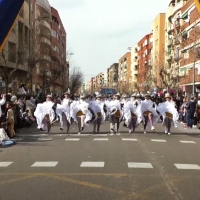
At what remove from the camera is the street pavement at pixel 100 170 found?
24.7 ft

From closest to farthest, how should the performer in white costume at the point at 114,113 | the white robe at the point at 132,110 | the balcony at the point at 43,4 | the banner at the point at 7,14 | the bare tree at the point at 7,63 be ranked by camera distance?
1. the banner at the point at 7,14
2. the performer in white costume at the point at 114,113
3. the white robe at the point at 132,110
4. the bare tree at the point at 7,63
5. the balcony at the point at 43,4

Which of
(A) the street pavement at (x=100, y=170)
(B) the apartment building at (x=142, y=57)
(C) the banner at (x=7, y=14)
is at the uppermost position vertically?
(B) the apartment building at (x=142, y=57)

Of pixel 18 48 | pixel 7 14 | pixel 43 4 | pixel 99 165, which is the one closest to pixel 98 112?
pixel 99 165

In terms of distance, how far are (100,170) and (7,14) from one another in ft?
16.9

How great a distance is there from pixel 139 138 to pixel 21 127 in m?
7.68

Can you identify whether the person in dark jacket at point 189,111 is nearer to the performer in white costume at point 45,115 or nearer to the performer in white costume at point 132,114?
the performer in white costume at point 132,114

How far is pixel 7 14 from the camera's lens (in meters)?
5.39

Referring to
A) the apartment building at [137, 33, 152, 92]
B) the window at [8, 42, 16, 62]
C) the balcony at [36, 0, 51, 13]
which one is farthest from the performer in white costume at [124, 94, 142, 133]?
the apartment building at [137, 33, 152, 92]

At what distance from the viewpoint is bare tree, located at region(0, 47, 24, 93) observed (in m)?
34.8

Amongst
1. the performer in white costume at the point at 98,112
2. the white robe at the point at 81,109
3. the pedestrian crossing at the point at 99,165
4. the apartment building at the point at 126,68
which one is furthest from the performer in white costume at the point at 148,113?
the apartment building at the point at 126,68

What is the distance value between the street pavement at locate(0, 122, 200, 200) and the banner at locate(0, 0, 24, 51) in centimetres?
290

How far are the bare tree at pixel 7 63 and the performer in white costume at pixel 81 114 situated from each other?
A: 48.3ft

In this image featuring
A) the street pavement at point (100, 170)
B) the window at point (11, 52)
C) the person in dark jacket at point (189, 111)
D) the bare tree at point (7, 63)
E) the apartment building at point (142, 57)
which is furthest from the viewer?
the apartment building at point (142, 57)

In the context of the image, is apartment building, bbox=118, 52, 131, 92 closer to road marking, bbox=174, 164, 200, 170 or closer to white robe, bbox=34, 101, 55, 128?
white robe, bbox=34, 101, 55, 128
